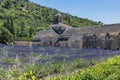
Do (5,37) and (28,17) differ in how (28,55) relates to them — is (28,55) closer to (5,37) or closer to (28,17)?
(5,37)

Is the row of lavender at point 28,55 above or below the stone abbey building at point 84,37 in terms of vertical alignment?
above

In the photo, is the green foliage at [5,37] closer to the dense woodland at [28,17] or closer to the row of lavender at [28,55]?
the dense woodland at [28,17]

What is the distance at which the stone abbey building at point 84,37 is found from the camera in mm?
86438

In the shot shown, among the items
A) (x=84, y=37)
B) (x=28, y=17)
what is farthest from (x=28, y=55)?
(x=28, y=17)

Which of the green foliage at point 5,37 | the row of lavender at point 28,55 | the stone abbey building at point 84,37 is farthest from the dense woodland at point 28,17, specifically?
the row of lavender at point 28,55

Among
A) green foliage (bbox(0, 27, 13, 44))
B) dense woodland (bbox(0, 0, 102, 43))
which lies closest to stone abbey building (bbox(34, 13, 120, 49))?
dense woodland (bbox(0, 0, 102, 43))

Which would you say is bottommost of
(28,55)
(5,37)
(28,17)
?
A: (5,37)

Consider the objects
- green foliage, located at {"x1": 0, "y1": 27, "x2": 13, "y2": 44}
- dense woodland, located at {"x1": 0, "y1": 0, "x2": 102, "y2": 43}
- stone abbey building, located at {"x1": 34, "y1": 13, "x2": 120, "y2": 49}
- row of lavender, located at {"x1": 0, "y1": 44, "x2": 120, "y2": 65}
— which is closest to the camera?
row of lavender, located at {"x1": 0, "y1": 44, "x2": 120, "y2": 65}

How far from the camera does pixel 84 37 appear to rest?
91188 millimetres

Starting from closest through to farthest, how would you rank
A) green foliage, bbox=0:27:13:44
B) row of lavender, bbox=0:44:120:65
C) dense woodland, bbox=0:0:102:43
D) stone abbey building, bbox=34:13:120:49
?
row of lavender, bbox=0:44:120:65 < green foliage, bbox=0:27:13:44 < stone abbey building, bbox=34:13:120:49 < dense woodland, bbox=0:0:102:43

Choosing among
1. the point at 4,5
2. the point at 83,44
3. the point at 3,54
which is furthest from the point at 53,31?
the point at 3,54

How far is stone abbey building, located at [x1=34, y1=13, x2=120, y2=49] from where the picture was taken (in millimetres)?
86438

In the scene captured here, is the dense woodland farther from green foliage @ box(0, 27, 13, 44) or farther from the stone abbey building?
green foliage @ box(0, 27, 13, 44)

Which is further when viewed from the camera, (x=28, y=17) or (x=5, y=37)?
(x=28, y=17)
